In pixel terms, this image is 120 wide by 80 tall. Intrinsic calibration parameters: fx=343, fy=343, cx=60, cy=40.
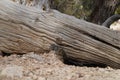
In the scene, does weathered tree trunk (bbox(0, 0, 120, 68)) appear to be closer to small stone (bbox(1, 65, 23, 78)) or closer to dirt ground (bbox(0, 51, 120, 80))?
dirt ground (bbox(0, 51, 120, 80))

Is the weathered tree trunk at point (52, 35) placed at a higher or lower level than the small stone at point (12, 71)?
higher

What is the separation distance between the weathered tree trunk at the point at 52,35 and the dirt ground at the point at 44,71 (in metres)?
0.29

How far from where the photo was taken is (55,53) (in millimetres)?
4984

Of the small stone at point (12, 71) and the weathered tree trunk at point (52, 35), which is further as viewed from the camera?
the weathered tree trunk at point (52, 35)

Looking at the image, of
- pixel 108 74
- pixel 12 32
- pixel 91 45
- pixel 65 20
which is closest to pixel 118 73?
pixel 108 74

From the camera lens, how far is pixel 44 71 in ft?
14.1

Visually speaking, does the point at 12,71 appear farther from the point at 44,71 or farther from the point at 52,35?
the point at 52,35

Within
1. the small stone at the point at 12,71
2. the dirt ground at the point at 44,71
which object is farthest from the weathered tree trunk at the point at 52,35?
the small stone at the point at 12,71

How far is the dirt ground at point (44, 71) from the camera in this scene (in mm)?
4098

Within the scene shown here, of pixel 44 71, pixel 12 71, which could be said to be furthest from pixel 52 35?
pixel 12 71

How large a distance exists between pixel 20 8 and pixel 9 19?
243mm

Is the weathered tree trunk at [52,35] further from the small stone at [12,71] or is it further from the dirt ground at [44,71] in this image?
the small stone at [12,71]

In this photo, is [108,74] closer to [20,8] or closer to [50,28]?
[50,28]

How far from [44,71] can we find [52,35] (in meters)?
0.84
